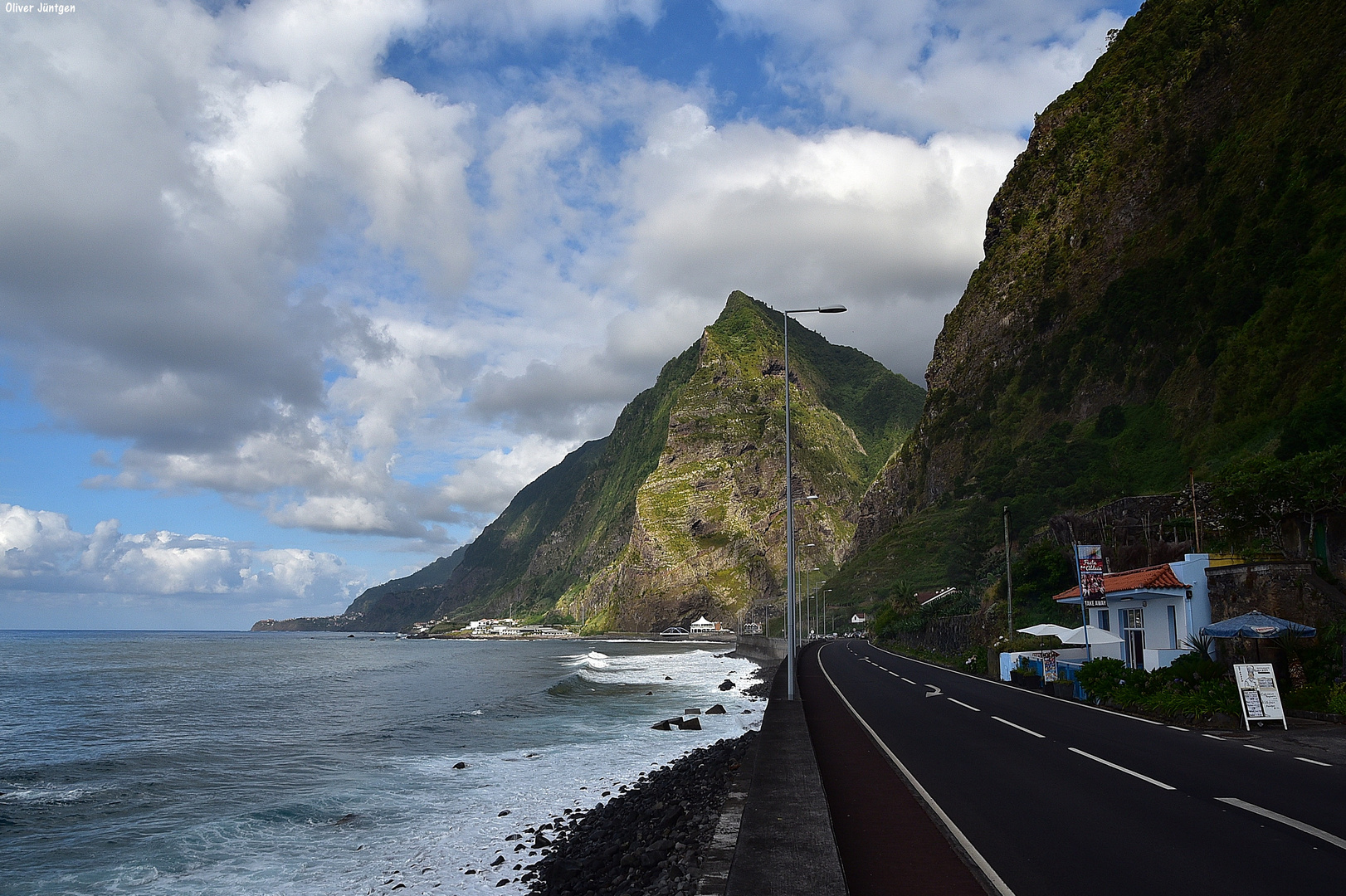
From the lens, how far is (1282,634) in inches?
848

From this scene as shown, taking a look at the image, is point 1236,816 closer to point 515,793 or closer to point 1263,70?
point 515,793

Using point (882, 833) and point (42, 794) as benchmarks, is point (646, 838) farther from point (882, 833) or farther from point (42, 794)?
point (42, 794)

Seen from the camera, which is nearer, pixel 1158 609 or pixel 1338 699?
pixel 1338 699

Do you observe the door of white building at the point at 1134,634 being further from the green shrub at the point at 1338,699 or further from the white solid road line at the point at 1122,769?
the white solid road line at the point at 1122,769

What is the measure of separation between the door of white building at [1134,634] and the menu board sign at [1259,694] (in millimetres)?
16234

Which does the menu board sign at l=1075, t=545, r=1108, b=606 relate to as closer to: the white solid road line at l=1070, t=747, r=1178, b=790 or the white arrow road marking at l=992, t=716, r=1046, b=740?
the white arrow road marking at l=992, t=716, r=1046, b=740

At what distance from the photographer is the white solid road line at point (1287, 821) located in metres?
8.77

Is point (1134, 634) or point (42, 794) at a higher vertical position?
point (1134, 634)

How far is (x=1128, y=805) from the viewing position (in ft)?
35.3

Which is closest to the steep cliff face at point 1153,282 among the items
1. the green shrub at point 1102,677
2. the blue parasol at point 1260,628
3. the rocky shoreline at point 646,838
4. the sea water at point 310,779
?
the green shrub at point 1102,677

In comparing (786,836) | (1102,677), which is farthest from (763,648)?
(786,836)

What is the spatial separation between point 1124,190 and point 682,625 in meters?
135

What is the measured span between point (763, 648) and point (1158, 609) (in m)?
76.9

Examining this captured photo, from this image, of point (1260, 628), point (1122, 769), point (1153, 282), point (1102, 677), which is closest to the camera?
point (1122, 769)
